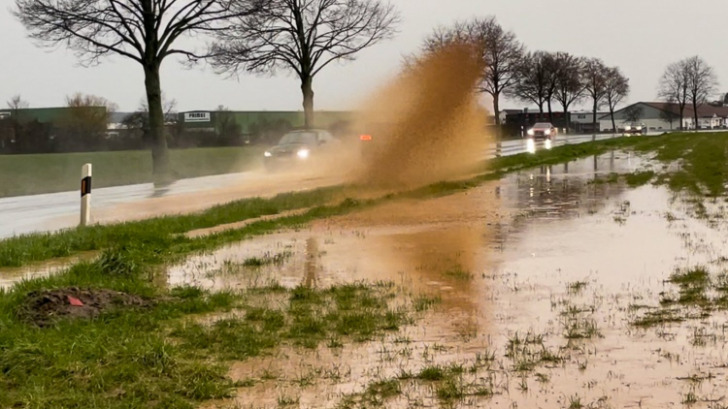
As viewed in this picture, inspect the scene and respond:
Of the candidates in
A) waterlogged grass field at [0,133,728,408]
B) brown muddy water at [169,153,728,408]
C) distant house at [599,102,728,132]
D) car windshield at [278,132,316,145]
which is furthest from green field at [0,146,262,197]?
distant house at [599,102,728,132]

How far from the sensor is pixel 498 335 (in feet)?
21.6

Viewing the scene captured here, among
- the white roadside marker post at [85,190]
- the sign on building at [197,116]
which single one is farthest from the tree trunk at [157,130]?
the sign on building at [197,116]

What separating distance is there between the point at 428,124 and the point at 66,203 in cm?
1124

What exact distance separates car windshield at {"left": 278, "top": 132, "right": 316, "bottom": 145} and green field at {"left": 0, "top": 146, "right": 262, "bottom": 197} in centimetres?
449

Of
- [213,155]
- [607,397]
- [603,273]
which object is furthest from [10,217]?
[213,155]

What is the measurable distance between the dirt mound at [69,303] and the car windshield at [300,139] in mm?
23853

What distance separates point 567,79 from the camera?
9694 centimetres

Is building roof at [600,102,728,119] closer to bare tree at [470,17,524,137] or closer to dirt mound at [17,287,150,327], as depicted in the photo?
bare tree at [470,17,524,137]

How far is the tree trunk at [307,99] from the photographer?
41.3m

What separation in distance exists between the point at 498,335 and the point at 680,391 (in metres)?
1.77

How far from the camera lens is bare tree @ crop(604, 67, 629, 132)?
118 m

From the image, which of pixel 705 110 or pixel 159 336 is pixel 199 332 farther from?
pixel 705 110

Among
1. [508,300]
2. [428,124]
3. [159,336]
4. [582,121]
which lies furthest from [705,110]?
[159,336]

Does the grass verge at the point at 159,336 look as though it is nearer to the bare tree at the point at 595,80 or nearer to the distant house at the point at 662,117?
the bare tree at the point at 595,80
